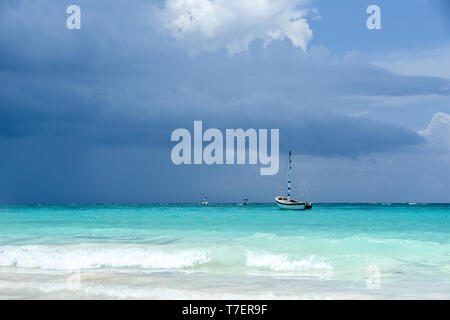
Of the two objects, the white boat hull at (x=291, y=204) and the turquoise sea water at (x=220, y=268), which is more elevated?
the turquoise sea water at (x=220, y=268)

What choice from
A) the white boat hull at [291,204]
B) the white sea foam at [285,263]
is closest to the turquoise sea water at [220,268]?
the white sea foam at [285,263]

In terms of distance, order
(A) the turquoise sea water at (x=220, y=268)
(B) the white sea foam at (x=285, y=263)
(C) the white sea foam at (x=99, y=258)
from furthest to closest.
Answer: (C) the white sea foam at (x=99, y=258) → (B) the white sea foam at (x=285, y=263) → (A) the turquoise sea water at (x=220, y=268)

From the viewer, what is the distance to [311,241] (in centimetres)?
1995

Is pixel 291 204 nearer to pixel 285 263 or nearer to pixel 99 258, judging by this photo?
pixel 285 263

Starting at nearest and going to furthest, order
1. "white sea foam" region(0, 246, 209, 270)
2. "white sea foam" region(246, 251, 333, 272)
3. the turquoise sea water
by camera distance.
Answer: the turquoise sea water, "white sea foam" region(246, 251, 333, 272), "white sea foam" region(0, 246, 209, 270)

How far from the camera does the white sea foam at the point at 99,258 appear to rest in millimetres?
14578

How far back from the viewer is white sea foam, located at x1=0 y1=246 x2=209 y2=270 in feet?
47.8

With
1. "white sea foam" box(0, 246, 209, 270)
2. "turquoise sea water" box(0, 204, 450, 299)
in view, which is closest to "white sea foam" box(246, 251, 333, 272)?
"turquoise sea water" box(0, 204, 450, 299)

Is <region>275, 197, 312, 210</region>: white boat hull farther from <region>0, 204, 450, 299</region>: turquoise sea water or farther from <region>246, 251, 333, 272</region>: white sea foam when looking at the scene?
<region>246, 251, 333, 272</region>: white sea foam

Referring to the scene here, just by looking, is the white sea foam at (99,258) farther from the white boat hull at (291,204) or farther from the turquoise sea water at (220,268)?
the white boat hull at (291,204)

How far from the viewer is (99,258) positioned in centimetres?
1573

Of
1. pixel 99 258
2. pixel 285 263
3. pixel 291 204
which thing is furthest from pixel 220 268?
pixel 291 204
